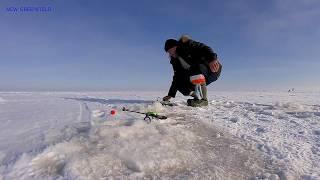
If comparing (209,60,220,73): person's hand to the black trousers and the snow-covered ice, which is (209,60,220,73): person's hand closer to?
the black trousers

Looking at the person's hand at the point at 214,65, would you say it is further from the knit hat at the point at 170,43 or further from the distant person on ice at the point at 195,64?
the knit hat at the point at 170,43

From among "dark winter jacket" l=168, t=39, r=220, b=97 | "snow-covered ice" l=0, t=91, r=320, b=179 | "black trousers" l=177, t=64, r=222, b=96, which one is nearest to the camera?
"snow-covered ice" l=0, t=91, r=320, b=179

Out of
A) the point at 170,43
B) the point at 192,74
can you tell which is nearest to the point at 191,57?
the point at 192,74

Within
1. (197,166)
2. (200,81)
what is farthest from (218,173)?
(200,81)

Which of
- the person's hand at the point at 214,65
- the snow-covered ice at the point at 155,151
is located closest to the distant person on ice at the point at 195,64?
the person's hand at the point at 214,65

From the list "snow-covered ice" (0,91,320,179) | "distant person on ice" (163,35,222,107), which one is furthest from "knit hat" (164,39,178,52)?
"snow-covered ice" (0,91,320,179)

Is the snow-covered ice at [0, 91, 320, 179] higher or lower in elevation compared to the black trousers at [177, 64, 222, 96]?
lower

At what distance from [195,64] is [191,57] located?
0.51 ft

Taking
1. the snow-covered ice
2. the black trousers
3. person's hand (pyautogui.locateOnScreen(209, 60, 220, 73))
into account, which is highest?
person's hand (pyautogui.locateOnScreen(209, 60, 220, 73))

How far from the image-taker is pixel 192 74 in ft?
Answer: 21.2

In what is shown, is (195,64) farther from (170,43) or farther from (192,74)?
(170,43)

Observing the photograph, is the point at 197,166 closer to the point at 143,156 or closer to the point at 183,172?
the point at 183,172

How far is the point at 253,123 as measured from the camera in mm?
4266

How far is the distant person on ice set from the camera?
6160mm
